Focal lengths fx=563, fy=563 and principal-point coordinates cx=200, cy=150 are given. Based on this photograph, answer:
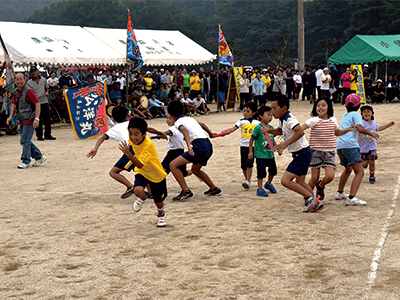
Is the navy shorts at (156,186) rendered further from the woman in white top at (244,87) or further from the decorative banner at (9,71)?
the woman in white top at (244,87)

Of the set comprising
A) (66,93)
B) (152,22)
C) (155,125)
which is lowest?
(155,125)

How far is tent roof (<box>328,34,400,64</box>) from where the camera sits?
25872 millimetres

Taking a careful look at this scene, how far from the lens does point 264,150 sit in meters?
7.75

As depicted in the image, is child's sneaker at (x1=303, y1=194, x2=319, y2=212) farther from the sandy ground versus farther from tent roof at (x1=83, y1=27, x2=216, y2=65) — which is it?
tent roof at (x1=83, y1=27, x2=216, y2=65)

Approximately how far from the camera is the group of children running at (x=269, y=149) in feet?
20.0

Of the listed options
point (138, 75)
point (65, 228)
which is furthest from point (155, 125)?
point (65, 228)

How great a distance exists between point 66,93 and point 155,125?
388cm

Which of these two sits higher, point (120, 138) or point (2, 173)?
point (120, 138)

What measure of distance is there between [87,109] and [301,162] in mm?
10012

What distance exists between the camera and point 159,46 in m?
24.0

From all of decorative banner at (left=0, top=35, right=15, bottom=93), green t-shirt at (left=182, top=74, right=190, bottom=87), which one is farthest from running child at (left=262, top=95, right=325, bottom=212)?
green t-shirt at (left=182, top=74, right=190, bottom=87)

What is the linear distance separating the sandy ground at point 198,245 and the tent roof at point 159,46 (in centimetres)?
1452

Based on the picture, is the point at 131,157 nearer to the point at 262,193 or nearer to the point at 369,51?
the point at 262,193

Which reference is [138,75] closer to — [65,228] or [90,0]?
[65,228]
